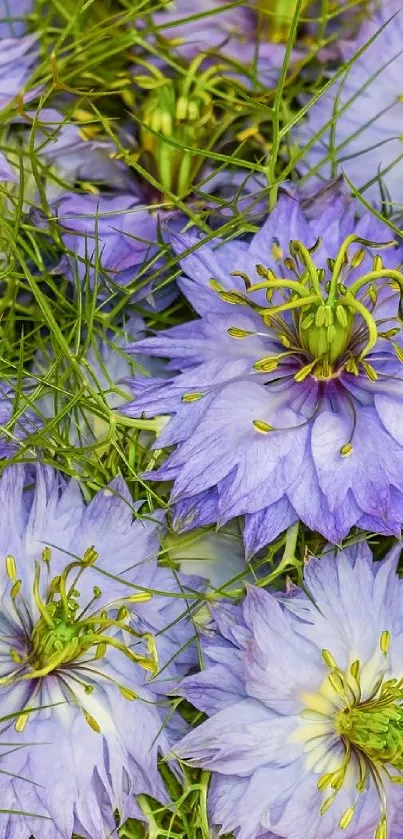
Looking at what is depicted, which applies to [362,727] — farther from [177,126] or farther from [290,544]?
[177,126]

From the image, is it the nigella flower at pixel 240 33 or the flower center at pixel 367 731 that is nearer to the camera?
the flower center at pixel 367 731

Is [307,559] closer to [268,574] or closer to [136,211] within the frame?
[268,574]

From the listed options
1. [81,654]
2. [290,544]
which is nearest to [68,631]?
[81,654]

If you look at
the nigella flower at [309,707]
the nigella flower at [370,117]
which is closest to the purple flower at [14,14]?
the nigella flower at [370,117]

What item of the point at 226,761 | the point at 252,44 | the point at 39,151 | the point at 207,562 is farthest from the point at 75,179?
the point at 226,761

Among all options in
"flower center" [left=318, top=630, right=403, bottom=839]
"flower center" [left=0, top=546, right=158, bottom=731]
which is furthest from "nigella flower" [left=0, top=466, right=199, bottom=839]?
"flower center" [left=318, top=630, right=403, bottom=839]

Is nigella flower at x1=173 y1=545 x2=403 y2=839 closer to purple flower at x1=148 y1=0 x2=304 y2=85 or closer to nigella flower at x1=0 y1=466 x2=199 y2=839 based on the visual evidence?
nigella flower at x1=0 y1=466 x2=199 y2=839

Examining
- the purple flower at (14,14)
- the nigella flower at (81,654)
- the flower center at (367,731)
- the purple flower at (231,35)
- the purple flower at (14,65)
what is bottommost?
the flower center at (367,731)

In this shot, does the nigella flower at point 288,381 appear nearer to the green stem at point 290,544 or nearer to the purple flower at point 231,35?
the green stem at point 290,544
